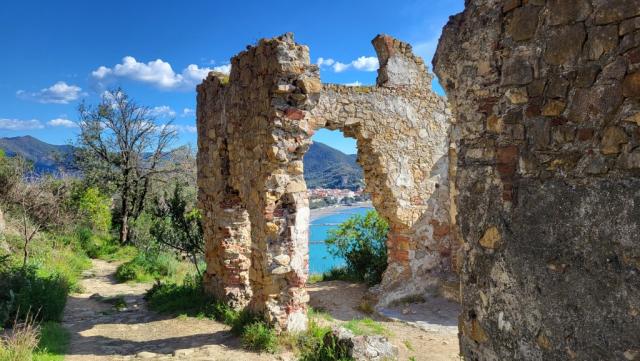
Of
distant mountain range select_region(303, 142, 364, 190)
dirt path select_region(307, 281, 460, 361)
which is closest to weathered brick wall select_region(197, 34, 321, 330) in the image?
dirt path select_region(307, 281, 460, 361)

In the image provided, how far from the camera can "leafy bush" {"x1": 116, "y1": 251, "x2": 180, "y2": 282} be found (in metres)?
11.0

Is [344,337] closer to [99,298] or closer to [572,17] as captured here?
[572,17]

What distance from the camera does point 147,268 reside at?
11.5m

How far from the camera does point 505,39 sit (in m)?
2.64

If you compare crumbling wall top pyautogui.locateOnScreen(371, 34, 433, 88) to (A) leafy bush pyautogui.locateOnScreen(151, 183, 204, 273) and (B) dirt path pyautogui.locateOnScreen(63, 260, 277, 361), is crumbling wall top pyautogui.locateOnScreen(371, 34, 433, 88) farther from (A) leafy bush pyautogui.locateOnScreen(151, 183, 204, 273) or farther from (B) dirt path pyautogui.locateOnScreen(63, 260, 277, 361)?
(B) dirt path pyautogui.locateOnScreen(63, 260, 277, 361)

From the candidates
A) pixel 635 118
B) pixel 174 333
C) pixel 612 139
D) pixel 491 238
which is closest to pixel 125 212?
pixel 174 333

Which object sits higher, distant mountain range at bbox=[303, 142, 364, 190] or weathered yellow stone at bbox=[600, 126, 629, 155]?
distant mountain range at bbox=[303, 142, 364, 190]

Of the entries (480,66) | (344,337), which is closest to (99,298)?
(344,337)

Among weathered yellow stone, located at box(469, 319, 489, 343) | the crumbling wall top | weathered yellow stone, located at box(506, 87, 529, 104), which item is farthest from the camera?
the crumbling wall top

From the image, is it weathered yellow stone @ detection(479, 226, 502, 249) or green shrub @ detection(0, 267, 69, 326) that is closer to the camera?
weathered yellow stone @ detection(479, 226, 502, 249)

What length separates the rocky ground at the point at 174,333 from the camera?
5988 millimetres

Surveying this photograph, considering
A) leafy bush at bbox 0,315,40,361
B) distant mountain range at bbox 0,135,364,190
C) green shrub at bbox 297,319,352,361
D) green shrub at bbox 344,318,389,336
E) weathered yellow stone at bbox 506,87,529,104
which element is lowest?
green shrub at bbox 344,318,389,336

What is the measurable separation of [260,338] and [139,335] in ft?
6.94

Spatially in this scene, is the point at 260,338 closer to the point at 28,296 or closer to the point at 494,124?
the point at 28,296
